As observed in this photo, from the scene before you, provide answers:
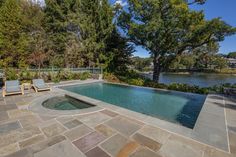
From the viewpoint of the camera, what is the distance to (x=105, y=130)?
3.75 metres

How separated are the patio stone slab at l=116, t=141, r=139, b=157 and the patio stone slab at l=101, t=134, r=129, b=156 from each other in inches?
2.6

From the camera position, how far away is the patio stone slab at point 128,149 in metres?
2.78

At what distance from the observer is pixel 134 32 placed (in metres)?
14.6

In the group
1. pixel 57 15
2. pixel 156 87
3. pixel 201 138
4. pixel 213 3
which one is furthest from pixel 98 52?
pixel 201 138

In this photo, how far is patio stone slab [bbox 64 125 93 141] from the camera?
342 cm

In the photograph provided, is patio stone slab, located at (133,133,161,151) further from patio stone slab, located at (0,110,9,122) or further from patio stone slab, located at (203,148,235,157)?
patio stone slab, located at (0,110,9,122)

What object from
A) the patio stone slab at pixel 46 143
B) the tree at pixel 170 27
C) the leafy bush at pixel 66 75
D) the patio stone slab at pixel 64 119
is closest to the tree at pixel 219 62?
the tree at pixel 170 27

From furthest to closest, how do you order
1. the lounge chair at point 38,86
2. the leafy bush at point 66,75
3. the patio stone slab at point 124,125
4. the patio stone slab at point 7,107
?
the leafy bush at point 66,75 → the lounge chair at point 38,86 → the patio stone slab at point 7,107 → the patio stone slab at point 124,125

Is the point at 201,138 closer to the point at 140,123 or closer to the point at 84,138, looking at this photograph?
the point at 140,123

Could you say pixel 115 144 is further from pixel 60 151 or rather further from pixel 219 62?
pixel 219 62

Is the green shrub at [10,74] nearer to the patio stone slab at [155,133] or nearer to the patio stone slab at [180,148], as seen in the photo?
the patio stone slab at [155,133]

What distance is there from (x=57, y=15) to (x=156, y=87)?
55.1 feet

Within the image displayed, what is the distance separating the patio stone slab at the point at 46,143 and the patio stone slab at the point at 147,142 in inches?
68.4

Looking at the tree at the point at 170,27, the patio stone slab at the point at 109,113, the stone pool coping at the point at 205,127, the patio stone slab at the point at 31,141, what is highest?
the tree at the point at 170,27
